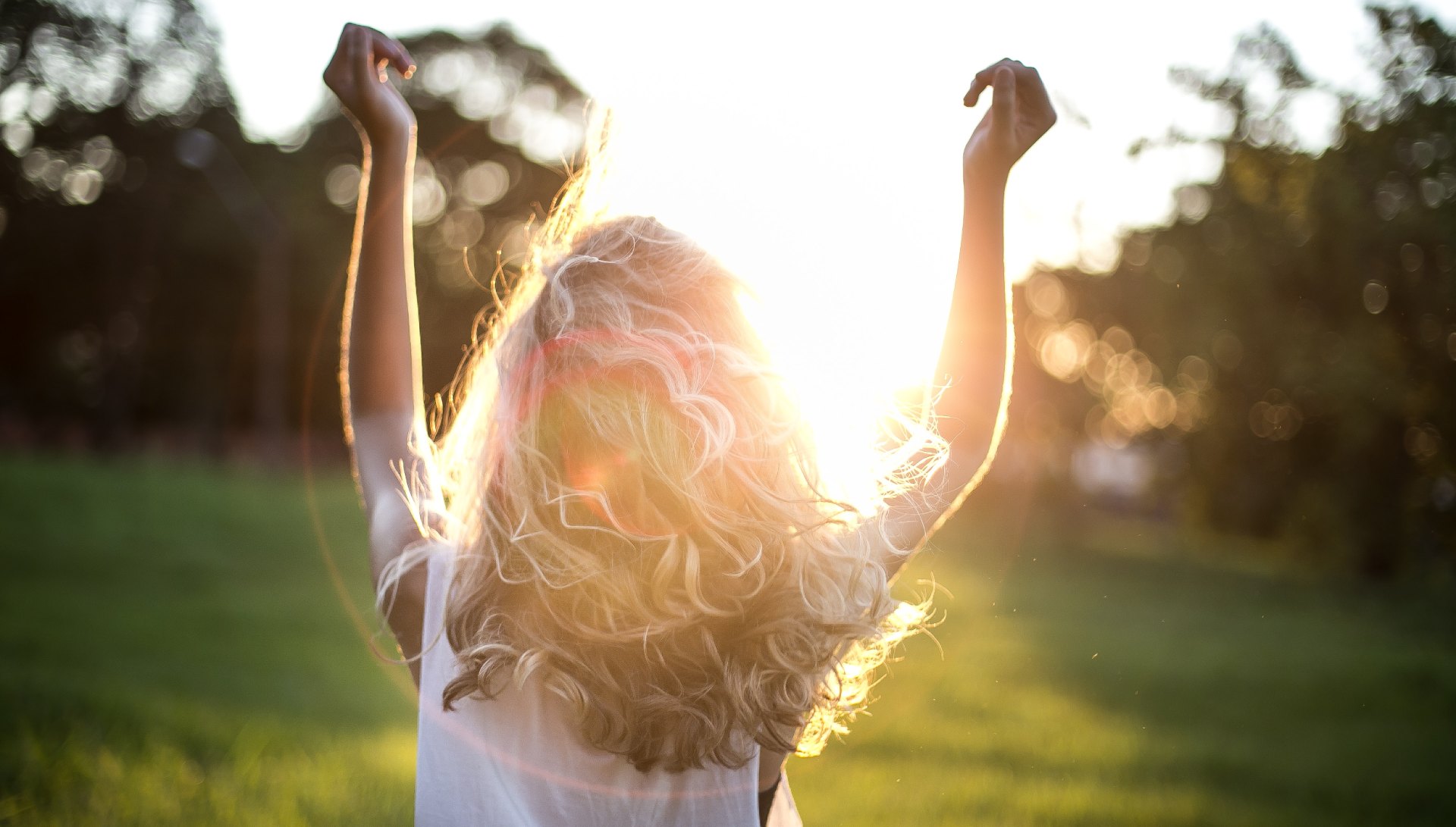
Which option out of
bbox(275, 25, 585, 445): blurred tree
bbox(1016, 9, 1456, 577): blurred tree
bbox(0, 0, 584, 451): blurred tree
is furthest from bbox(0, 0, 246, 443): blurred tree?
bbox(1016, 9, 1456, 577): blurred tree

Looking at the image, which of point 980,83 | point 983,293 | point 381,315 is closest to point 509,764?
point 381,315

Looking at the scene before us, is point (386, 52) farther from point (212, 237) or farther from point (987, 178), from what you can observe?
point (212, 237)

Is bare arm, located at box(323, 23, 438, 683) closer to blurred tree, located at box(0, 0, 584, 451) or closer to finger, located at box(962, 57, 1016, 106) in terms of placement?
finger, located at box(962, 57, 1016, 106)

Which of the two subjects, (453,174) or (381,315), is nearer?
(381,315)

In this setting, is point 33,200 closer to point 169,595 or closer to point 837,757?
point 169,595

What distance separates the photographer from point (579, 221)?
5.66 ft

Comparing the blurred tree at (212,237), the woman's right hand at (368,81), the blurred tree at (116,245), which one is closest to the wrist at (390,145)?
the woman's right hand at (368,81)

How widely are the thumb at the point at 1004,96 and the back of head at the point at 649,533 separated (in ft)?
1.56

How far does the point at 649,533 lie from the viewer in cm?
144

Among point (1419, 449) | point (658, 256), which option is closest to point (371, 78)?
point (658, 256)

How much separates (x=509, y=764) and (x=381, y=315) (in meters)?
0.69

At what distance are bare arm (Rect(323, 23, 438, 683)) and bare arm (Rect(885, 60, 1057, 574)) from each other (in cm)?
76

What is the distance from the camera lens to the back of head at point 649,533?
4.65 ft

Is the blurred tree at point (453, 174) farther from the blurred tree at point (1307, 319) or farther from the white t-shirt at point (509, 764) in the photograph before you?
the white t-shirt at point (509, 764)
